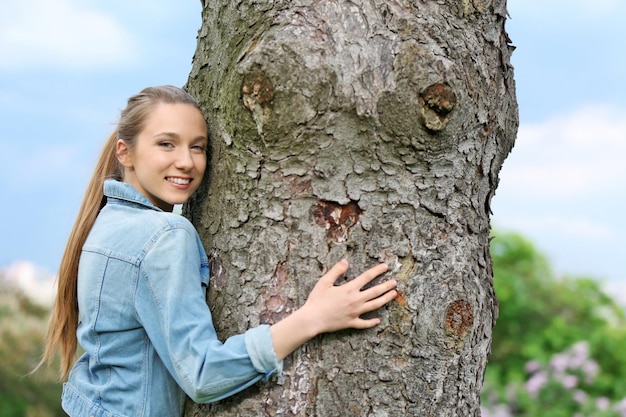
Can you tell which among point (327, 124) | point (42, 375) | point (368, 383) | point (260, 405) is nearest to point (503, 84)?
point (327, 124)

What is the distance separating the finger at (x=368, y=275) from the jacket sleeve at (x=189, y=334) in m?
0.29

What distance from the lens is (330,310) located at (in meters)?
1.98

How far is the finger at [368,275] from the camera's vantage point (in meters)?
2.01

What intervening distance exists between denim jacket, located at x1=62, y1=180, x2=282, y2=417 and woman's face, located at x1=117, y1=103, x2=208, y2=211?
9 cm

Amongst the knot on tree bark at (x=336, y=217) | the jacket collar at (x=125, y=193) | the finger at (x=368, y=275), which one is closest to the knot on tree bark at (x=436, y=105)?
the knot on tree bark at (x=336, y=217)

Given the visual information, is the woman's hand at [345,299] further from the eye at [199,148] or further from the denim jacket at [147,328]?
the eye at [199,148]

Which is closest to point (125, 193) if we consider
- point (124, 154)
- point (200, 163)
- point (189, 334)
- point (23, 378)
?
point (124, 154)

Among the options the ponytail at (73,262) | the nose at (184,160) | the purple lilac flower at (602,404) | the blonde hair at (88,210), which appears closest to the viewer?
the nose at (184,160)

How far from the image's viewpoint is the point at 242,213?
6.97 ft

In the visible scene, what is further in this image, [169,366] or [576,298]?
[576,298]

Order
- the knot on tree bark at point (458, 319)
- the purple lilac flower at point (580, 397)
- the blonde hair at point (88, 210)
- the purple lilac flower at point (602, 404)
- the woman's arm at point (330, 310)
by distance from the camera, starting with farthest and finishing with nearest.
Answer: the purple lilac flower at point (580, 397) → the purple lilac flower at point (602, 404) → the blonde hair at point (88, 210) → the knot on tree bark at point (458, 319) → the woman's arm at point (330, 310)

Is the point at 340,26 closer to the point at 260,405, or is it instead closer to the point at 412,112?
the point at 412,112

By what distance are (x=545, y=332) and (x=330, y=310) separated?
16.5 feet

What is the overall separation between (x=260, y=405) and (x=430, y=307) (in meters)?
0.57
